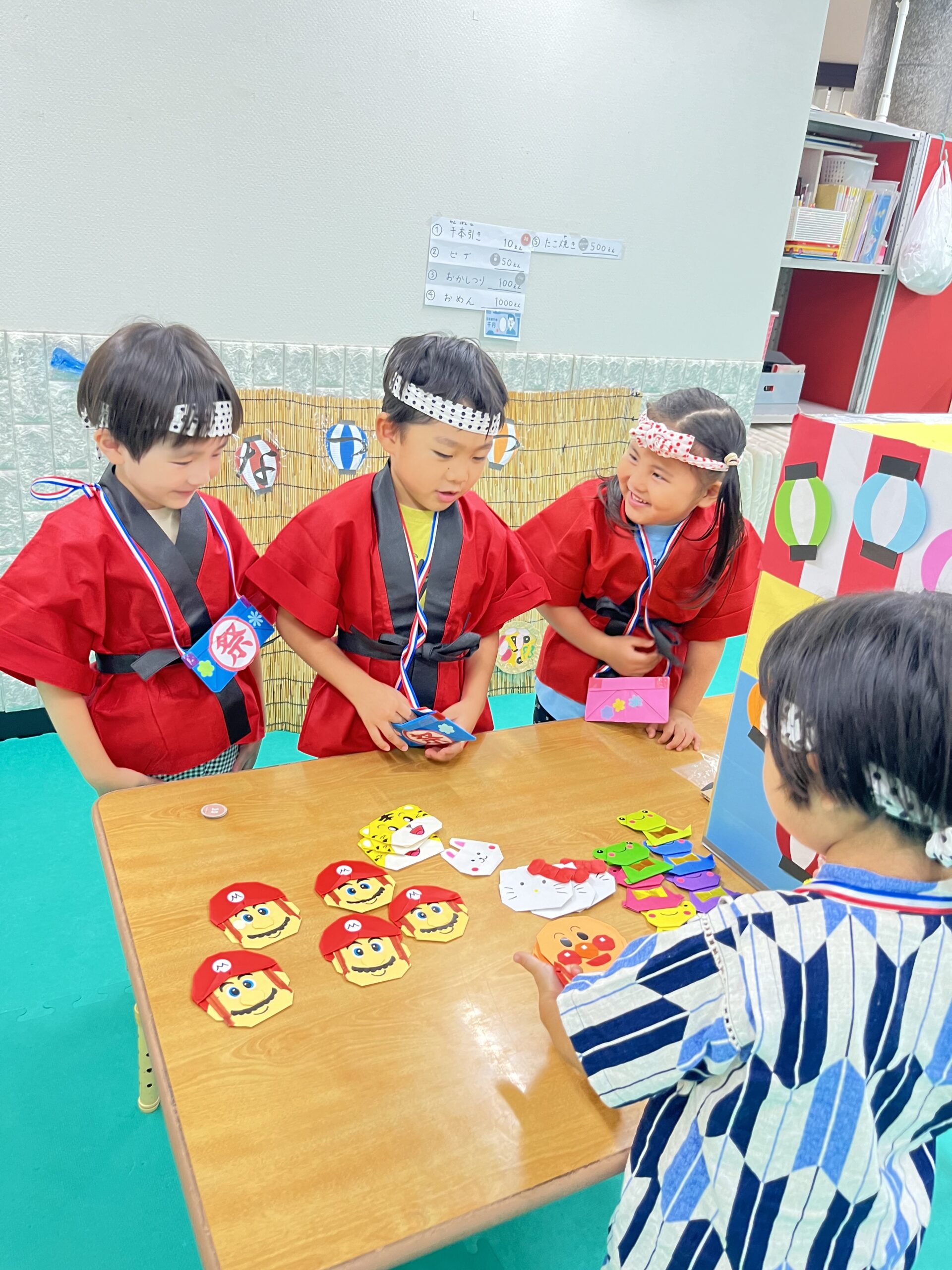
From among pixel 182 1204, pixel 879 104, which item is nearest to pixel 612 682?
pixel 182 1204

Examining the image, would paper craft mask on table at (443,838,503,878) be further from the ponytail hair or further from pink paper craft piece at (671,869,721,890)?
the ponytail hair

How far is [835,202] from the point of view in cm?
382

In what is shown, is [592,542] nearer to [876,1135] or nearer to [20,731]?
[876,1135]

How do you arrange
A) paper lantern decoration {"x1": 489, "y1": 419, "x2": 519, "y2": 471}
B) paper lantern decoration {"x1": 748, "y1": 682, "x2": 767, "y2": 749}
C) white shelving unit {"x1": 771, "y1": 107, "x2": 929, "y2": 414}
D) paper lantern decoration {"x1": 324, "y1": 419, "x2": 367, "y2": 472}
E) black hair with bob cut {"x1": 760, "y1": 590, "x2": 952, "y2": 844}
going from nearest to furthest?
black hair with bob cut {"x1": 760, "y1": 590, "x2": 952, "y2": 844} → paper lantern decoration {"x1": 748, "y1": 682, "x2": 767, "y2": 749} → paper lantern decoration {"x1": 324, "y1": 419, "x2": 367, "y2": 472} → paper lantern decoration {"x1": 489, "y1": 419, "x2": 519, "y2": 471} → white shelving unit {"x1": 771, "y1": 107, "x2": 929, "y2": 414}

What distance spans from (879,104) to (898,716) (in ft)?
14.6

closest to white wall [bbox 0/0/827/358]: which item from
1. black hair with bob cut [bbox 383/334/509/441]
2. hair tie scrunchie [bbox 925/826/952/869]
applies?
black hair with bob cut [bbox 383/334/509/441]

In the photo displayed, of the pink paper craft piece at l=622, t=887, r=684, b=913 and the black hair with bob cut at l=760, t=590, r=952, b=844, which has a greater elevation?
the black hair with bob cut at l=760, t=590, r=952, b=844

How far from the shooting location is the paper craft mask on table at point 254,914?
105cm

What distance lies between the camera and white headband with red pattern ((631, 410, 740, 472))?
5.31 feet

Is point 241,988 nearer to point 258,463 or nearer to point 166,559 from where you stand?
point 166,559

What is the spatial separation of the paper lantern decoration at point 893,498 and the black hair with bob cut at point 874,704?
0.35 m

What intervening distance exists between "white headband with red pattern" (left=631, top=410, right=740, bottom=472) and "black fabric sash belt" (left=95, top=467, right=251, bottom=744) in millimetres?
807

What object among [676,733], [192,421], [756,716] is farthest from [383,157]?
[756,716]

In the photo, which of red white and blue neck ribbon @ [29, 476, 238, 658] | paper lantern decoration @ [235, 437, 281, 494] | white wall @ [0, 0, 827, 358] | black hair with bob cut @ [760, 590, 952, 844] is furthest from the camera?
paper lantern decoration @ [235, 437, 281, 494]
